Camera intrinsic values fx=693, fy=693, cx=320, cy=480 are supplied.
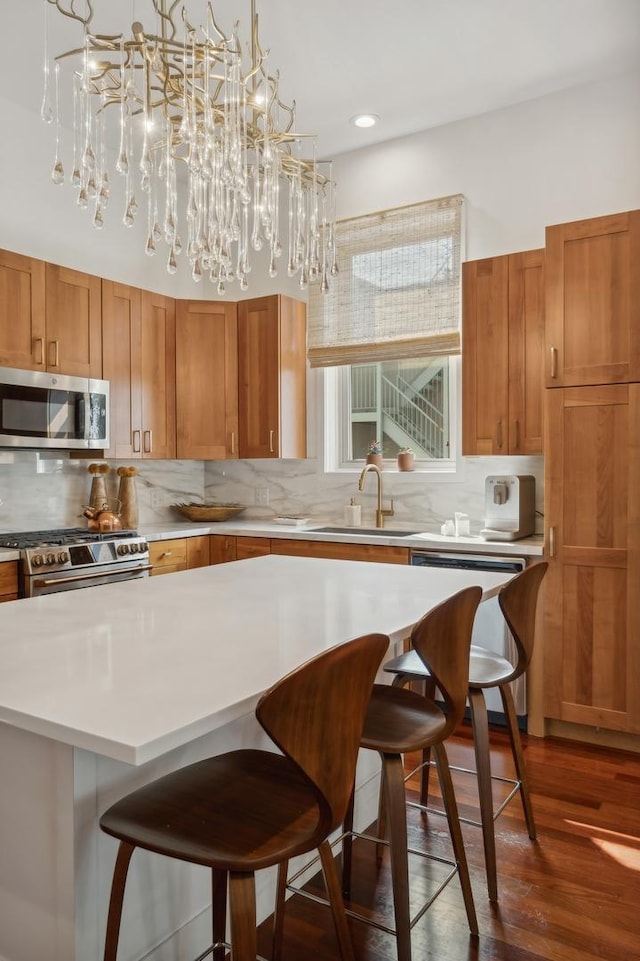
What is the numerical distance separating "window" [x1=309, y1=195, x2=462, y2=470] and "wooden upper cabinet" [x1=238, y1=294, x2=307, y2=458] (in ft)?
0.64

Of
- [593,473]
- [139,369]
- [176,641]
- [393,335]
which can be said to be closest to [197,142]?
[176,641]

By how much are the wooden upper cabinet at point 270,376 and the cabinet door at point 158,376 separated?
17.3 inches

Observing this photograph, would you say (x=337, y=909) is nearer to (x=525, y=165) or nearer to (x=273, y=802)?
(x=273, y=802)

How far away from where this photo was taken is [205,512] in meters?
4.70

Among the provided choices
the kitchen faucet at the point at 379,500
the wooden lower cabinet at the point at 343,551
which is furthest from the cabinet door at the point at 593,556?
the kitchen faucet at the point at 379,500

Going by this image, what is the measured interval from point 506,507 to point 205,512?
6.85ft

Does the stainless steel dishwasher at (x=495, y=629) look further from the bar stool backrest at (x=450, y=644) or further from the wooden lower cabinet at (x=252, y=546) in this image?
the bar stool backrest at (x=450, y=644)

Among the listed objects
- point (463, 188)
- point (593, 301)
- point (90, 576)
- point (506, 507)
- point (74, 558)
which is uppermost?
point (463, 188)

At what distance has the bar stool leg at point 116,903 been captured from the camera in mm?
1260

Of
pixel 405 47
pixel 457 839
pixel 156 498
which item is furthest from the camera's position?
pixel 156 498

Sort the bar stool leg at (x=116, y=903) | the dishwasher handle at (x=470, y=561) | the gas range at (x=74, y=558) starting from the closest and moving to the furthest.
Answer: the bar stool leg at (x=116, y=903) < the gas range at (x=74, y=558) < the dishwasher handle at (x=470, y=561)

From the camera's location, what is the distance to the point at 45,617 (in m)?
1.81

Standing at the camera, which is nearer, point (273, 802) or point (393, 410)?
point (273, 802)

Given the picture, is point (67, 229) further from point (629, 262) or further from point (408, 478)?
point (629, 262)
